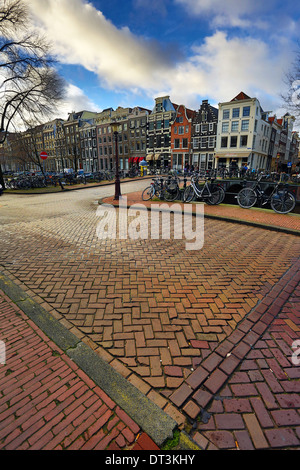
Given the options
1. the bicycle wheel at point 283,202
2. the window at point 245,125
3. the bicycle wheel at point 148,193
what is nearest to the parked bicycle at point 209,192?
the bicycle wheel at point 148,193

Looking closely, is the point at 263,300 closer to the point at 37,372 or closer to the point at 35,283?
the point at 37,372

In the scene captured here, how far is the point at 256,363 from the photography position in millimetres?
2285

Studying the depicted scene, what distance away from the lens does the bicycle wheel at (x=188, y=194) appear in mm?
10623

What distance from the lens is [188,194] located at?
10.7 metres

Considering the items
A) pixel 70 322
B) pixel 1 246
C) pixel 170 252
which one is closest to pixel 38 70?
pixel 1 246

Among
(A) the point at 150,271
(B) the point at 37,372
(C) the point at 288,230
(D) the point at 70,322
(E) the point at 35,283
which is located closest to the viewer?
(B) the point at 37,372

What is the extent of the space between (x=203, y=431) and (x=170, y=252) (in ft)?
11.7

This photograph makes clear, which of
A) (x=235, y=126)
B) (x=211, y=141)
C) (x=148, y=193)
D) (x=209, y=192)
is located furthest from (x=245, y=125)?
(x=148, y=193)

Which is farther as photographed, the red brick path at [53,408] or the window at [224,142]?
the window at [224,142]

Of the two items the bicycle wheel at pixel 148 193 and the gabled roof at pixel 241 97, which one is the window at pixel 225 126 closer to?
the gabled roof at pixel 241 97

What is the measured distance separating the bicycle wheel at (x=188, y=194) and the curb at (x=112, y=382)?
877cm

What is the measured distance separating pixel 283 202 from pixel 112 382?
9012 mm

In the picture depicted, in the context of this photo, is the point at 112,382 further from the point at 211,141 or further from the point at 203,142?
the point at 203,142

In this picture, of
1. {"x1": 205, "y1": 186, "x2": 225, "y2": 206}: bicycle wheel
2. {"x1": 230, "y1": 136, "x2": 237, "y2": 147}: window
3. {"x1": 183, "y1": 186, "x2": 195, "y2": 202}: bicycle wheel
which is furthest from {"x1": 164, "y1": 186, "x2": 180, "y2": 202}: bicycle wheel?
{"x1": 230, "y1": 136, "x2": 237, "y2": 147}: window
